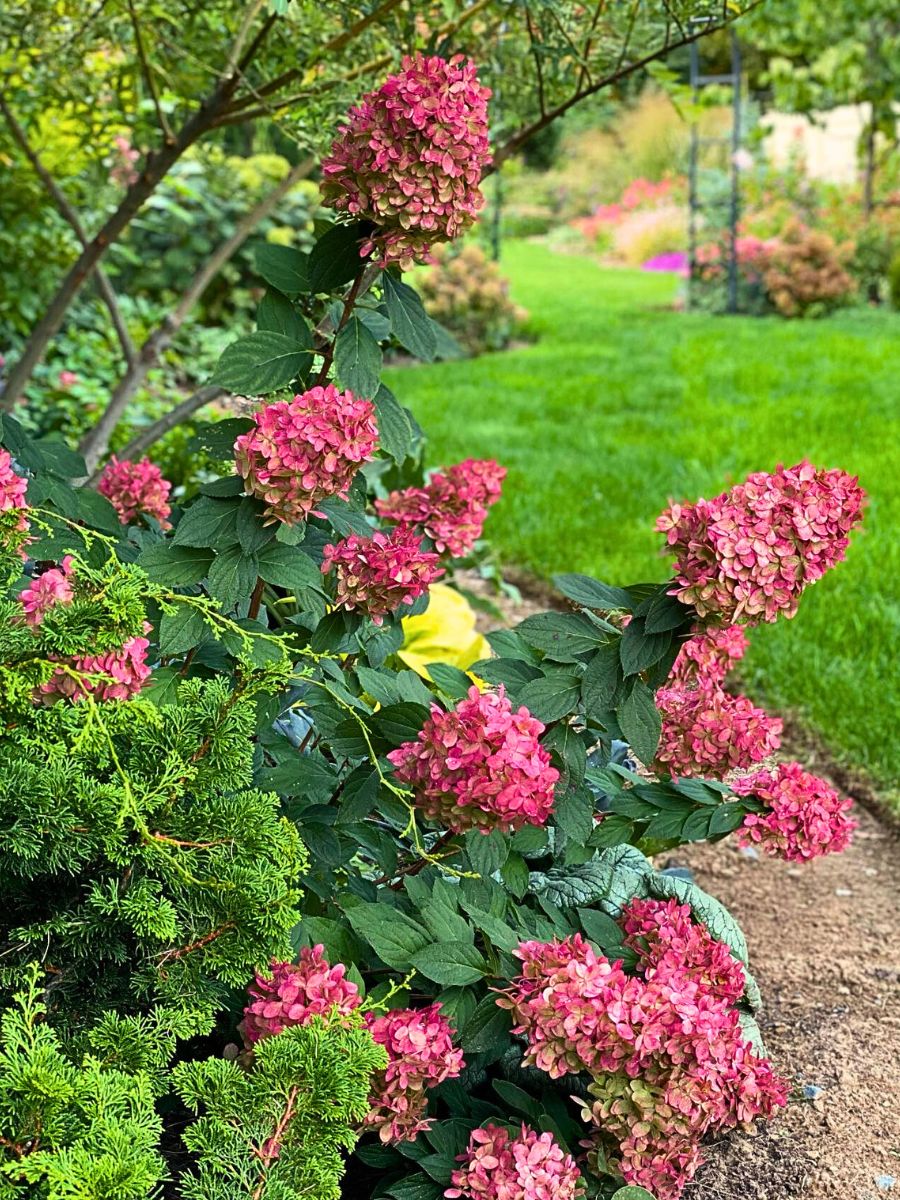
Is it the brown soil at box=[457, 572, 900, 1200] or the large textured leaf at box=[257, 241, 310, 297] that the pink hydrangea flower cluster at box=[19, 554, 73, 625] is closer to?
the large textured leaf at box=[257, 241, 310, 297]

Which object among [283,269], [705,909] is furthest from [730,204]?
[283,269]

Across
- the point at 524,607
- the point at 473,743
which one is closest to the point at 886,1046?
the point at 473,743

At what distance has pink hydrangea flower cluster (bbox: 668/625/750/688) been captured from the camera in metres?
1.59

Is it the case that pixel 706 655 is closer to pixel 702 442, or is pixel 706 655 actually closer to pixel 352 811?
pixel 352 811

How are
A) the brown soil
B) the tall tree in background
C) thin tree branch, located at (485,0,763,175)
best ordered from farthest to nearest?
1. the tall tree in background
2. thin tree branch, located at (485,0,763,175)
3. the brown soil

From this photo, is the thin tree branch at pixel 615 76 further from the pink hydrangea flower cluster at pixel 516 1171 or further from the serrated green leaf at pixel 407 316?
the pink hydrangea flower cluster at pixel 516 1171

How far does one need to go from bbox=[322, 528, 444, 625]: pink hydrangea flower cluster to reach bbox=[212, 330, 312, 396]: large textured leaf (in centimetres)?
21

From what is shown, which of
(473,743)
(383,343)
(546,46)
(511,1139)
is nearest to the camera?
(473,743)

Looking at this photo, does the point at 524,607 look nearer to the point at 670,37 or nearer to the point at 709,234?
the point at 670,37

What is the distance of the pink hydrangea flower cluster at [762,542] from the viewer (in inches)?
55.4

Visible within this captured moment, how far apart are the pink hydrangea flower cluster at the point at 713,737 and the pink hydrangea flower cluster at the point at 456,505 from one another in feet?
1.37

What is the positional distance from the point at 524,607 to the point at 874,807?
1.40 meters

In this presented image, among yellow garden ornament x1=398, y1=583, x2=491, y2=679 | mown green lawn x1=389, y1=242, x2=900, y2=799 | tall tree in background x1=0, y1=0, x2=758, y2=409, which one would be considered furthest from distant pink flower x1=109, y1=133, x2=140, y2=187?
yellow garden ornament x1=398, y1=583, x2=491, y2=679

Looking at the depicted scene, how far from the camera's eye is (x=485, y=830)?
140 centimetres
